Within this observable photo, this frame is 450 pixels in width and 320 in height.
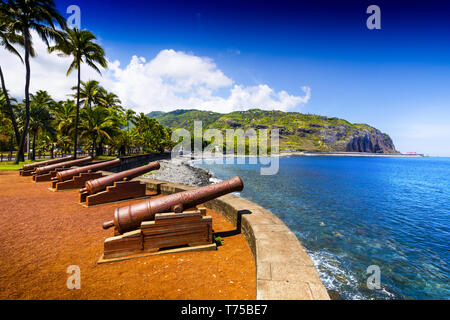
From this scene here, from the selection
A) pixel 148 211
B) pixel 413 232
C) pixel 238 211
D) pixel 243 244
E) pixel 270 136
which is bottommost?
pixel 413 232

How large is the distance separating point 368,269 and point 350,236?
10.00 feet

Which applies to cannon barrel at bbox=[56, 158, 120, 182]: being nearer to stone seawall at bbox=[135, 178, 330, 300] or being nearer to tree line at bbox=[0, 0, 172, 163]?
stone seawall at bbox=[135, 178, 330, 300]

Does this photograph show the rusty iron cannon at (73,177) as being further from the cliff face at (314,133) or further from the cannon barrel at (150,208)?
the cliff face at (314,133)

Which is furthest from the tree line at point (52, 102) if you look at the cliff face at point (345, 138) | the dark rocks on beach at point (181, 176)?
the cliff face at point (345, 138)

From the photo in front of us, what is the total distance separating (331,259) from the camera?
6.99 metres

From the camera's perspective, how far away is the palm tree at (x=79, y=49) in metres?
19.1

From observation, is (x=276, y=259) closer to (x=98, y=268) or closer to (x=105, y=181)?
(x=98, y=268)

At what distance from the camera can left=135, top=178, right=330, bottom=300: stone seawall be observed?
8.11ft

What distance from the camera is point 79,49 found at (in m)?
20.2

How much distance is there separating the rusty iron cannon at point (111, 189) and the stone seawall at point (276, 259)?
160 inches

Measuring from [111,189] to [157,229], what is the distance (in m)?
4.28

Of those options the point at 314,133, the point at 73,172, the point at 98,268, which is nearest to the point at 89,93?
the point at 73,172
